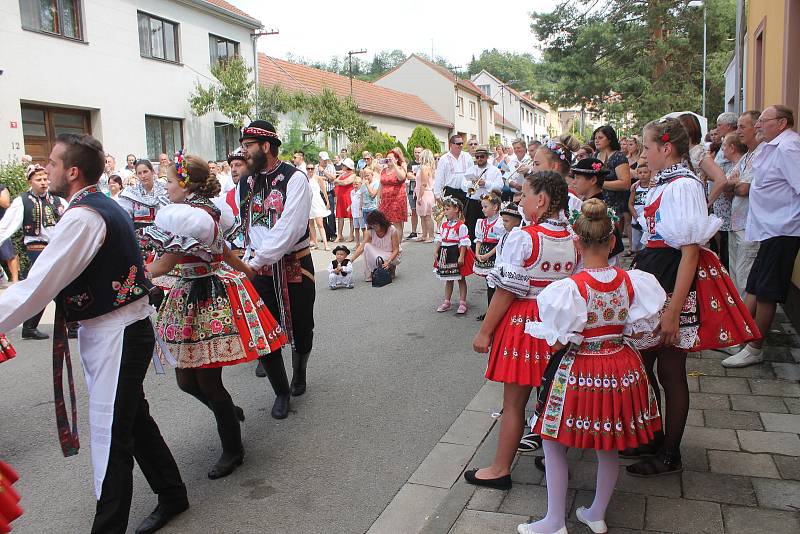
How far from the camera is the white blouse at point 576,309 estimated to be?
3.02m

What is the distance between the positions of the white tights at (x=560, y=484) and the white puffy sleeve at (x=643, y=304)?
60 centimetres

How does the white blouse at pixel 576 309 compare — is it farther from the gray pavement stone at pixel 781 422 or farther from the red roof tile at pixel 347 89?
the red roof tile at pixel 347 89

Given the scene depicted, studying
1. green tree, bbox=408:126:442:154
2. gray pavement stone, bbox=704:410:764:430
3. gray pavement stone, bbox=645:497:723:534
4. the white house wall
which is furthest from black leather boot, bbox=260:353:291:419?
green tree, bbox=408:126:442:154

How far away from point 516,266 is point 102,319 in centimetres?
206

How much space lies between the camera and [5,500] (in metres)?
2.45

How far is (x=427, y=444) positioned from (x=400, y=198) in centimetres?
1037

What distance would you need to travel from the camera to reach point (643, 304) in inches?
124

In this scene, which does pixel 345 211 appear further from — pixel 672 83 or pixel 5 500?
pixel 672 83

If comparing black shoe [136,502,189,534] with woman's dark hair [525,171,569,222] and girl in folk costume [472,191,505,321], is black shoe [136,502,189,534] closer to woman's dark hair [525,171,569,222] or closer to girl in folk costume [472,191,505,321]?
woman's dark hair [525,171,569,222]

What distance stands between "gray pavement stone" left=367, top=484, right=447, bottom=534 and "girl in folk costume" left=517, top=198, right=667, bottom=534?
0.65m

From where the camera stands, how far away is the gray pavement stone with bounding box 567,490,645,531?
10.8ft

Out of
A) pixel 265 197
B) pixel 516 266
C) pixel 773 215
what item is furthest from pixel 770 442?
pixel 265 197

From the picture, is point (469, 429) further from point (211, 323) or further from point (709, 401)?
point (211, 323)

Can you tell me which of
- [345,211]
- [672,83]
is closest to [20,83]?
[345,211]
